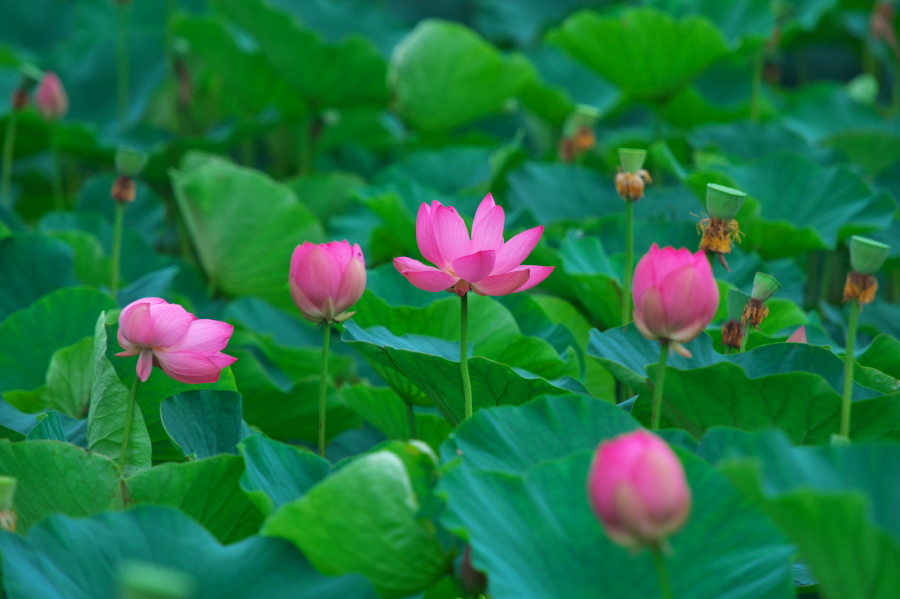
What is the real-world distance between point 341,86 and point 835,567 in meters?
1.43

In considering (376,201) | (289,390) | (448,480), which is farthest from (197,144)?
(448,480)

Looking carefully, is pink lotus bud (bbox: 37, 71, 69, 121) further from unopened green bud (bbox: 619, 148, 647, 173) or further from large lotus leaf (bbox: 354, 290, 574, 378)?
unopened green bud (bbox: 619, 148, 647, 173)

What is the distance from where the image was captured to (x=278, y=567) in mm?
636

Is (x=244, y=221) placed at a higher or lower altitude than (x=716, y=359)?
lower

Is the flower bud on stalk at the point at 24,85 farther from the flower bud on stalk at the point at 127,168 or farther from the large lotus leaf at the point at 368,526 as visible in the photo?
the large lotus leaf at the point at 368,526

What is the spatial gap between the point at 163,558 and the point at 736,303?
53 centimetres

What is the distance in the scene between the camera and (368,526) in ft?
2.11

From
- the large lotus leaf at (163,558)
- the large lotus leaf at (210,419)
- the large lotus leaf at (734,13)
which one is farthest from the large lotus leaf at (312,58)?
the large lotus leaf at (163,558)

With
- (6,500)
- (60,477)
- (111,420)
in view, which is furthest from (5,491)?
(111,420)

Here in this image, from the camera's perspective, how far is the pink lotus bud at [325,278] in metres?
0.75

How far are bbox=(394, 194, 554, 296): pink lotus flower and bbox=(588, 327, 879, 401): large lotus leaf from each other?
0.11 meters

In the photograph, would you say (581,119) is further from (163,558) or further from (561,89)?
(163,558)

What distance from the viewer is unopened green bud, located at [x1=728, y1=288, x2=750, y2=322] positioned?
0.81m

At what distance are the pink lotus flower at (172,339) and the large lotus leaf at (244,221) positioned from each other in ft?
2.31
